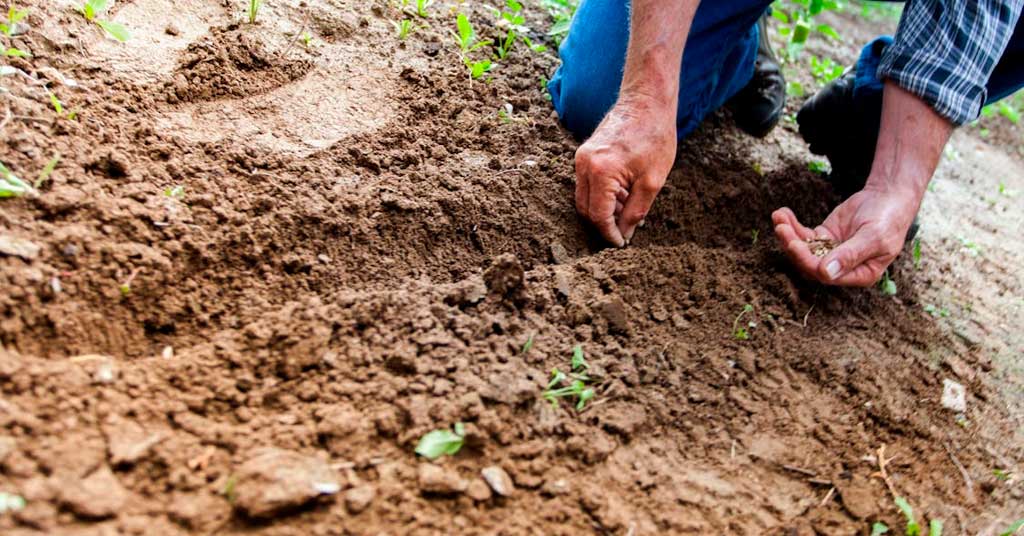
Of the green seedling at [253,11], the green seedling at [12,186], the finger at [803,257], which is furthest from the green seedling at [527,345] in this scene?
the green seedling at [253,11]

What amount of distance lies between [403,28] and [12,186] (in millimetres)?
1312

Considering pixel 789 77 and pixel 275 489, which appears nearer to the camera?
pixel 275 489

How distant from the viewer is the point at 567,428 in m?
1.31

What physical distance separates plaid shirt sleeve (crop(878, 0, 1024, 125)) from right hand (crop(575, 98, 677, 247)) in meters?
0.82

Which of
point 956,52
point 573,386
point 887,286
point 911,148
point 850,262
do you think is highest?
point 956,52

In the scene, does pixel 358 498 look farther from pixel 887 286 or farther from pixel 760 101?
pixel 760 101

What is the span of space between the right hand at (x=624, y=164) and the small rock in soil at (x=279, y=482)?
38.9 inches

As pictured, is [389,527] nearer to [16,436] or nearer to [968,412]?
[16,436]

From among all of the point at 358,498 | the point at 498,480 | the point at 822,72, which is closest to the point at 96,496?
the point at 358,498

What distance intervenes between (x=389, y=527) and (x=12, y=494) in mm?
535

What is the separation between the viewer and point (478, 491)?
118 centimetres

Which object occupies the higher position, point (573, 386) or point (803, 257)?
point (803, 257)

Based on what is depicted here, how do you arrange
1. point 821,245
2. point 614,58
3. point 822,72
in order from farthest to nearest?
point 822,72 < point 614,58 < point 821,245

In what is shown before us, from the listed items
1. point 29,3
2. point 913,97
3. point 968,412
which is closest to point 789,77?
point 913,97
